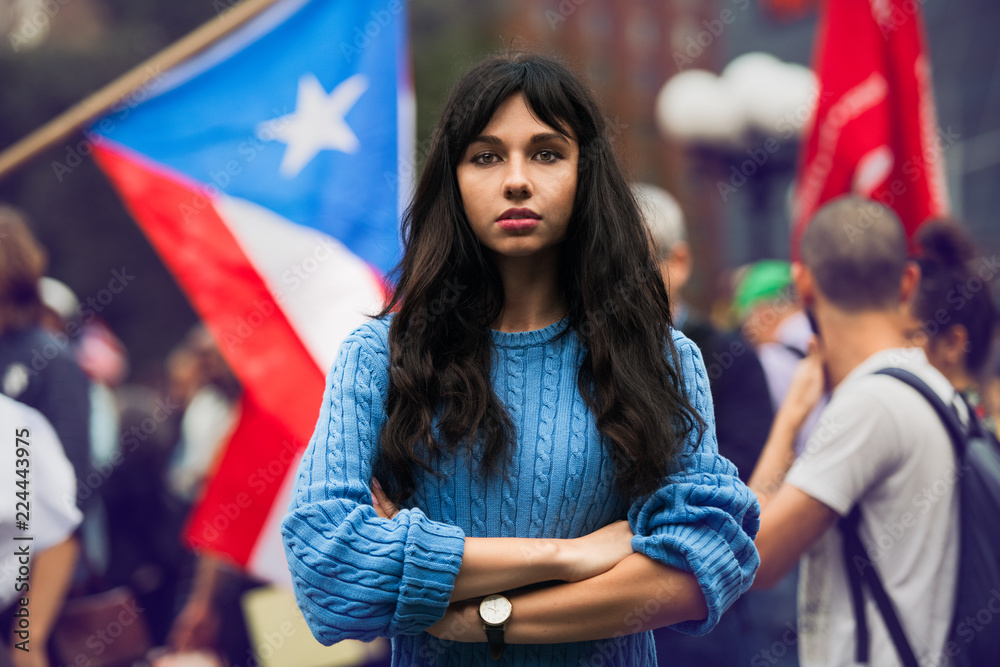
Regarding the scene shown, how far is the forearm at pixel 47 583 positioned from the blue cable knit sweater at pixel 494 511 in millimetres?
1930

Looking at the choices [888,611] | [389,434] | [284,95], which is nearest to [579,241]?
[389,434]

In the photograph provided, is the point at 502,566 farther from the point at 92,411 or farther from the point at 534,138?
the point at 92,411

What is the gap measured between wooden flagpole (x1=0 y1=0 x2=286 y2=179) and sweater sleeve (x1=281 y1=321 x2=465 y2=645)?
2.10 m

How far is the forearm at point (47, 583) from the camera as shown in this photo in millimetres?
3185

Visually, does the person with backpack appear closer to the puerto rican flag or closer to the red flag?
the red flag

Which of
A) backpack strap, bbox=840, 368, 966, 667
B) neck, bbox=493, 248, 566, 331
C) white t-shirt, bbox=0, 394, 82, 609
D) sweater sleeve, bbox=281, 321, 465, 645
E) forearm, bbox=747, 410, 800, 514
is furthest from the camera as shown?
forearm, bbox=747, 410, 800, 514

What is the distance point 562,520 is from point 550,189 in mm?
636

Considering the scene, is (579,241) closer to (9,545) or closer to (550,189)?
(550,189)

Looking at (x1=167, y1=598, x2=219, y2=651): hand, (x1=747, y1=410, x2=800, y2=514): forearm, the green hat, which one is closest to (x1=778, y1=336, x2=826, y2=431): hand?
(x1=747, y1=410, x2=800, y2=514): forearm

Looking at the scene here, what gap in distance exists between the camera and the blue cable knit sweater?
5.21 feet

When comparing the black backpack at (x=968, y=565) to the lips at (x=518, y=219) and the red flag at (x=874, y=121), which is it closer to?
the red flag at (x=874, y=121)

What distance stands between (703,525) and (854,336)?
1.78 metres

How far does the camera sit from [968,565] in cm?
292

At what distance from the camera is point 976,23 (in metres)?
15.5
